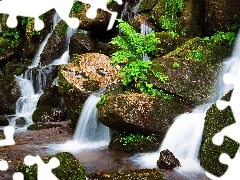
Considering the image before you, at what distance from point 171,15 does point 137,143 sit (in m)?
6.17

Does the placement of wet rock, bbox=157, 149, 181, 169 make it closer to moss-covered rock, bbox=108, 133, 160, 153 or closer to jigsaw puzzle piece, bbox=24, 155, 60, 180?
moss-covered rock, bbox=108, 133, 160, 153

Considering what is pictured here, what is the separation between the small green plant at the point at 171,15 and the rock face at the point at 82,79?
3100 millimetres

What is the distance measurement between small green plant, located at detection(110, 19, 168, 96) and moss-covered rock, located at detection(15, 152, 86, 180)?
142 inches

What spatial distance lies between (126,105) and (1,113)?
26.4 ft

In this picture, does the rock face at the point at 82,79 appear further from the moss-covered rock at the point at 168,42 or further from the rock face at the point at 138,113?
the rock face at the point at 138,113

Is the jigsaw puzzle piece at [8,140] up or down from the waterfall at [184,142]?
down

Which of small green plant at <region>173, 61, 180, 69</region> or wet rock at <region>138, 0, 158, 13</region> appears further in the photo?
wet rock at <region>138, 0, 158, 13</region>

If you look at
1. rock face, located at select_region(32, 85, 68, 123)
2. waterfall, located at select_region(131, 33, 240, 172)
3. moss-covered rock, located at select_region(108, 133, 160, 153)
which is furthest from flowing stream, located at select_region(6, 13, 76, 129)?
waterfall, located at select_region(131, 33, 240, 172)

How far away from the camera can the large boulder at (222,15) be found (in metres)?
11.8

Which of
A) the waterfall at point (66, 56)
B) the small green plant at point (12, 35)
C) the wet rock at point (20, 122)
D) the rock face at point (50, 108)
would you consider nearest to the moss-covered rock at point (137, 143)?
the rock face at point (50, 108)

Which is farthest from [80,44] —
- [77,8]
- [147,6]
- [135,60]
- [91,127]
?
[135,60]

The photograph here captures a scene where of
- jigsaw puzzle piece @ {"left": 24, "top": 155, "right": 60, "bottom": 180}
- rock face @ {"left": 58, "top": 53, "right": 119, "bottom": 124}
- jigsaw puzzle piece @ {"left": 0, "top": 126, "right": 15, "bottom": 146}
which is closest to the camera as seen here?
jigsaw puzzle piece @ {"left": 24, "top": 155, "right": 60, "bottom": 180}

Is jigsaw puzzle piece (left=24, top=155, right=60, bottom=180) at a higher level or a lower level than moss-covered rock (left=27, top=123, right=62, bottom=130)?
higher

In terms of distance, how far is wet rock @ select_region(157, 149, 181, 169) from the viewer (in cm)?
738
